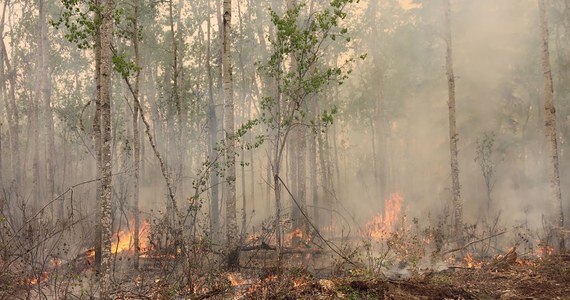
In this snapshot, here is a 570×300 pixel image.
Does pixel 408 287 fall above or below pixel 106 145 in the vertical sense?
below

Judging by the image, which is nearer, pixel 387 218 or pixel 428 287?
pixel 428 287

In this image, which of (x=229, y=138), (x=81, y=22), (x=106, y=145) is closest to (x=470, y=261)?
(x=229, y=138)

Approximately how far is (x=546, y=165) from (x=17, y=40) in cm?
3316

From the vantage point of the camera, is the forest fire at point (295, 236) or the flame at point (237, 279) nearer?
the flame at point (237, 279)

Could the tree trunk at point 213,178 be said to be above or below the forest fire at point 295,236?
above

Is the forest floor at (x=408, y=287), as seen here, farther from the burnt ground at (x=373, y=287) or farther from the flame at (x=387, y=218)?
the flame at (x=387, y=218)

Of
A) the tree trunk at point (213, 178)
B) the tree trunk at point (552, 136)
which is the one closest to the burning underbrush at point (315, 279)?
the tree trunk at point (552, 136)

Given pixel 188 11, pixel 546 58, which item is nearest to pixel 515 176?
pixel 546 58

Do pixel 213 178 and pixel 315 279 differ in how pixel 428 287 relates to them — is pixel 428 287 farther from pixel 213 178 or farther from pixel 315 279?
pixel 213 178

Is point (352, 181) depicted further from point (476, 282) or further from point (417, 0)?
point (476, 282)

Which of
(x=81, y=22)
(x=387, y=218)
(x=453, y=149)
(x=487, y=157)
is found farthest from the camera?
(x=487, y=157)

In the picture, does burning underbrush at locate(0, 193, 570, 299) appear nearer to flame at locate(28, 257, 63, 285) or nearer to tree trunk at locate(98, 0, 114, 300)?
flame at locate(28, 257, 63, 285)

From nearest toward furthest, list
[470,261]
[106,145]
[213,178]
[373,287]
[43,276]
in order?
[373,287] < [106,145] < [43,276] < [470,261] < [213,178]

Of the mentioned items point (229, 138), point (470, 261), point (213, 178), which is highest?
point (229, 138)
